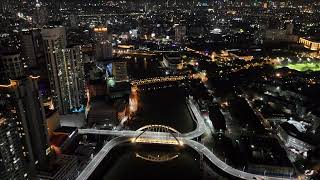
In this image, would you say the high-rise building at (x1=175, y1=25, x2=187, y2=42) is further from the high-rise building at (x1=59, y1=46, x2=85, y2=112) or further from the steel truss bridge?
the steel truss bridge

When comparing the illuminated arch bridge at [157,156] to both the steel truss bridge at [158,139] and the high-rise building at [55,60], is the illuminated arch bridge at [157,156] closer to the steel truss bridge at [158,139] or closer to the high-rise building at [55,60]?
the steel truss bridge at [158,139]

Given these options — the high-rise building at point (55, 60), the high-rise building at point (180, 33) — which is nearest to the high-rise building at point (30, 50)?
the high-rise building at point (55, 60)

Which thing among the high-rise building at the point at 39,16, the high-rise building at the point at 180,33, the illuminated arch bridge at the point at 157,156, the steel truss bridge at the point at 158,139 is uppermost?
the high-rise building at the point at 39,16

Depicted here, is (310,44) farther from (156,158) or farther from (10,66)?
(10,66)

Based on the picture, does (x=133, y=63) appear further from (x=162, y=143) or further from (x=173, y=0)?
(x=173, y=0)

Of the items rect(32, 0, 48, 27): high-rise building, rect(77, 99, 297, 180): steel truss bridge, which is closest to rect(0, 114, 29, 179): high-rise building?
rect(77, 99, 297, 180): steel truss bridge

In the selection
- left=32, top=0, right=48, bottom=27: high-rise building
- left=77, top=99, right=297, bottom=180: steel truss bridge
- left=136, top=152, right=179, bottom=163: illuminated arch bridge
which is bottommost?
left=136, top=152, right=179, bottom=163: illuminated arch bridge

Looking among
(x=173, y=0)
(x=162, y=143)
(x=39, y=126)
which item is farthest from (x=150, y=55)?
(x=173, y=0)

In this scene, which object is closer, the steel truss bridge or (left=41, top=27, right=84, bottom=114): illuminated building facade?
the steel truss bridge
